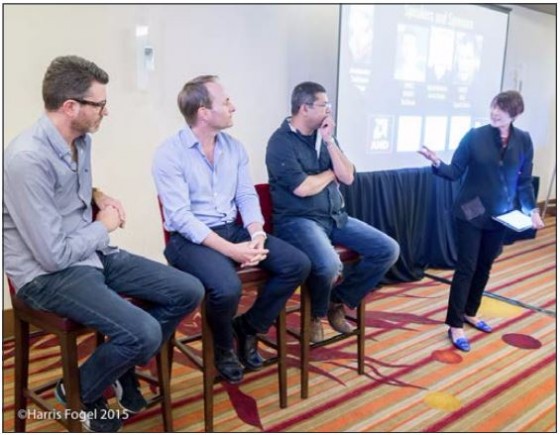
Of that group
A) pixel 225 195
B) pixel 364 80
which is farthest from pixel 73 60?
pixel 364 80

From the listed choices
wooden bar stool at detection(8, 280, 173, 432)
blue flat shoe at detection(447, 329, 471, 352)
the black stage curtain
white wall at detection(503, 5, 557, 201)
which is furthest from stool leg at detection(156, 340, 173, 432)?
white wall at detection(503, 5, 557, 201)

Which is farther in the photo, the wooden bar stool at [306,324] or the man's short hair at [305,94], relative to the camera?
the man's short hair at [305,94]

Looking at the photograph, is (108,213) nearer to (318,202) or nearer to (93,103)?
(93,103)

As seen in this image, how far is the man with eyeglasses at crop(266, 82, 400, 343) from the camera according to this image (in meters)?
2.29

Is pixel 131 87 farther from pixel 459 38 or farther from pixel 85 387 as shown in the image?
pixel 459 38

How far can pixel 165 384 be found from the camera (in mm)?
1859

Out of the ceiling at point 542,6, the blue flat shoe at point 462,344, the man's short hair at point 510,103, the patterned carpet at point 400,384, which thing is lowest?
the patterned carpet at point 400,384

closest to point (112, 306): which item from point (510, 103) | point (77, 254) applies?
point (77, 254)

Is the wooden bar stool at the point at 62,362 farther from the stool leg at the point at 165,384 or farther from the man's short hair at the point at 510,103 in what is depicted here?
the man's short hair at the point at 510,103

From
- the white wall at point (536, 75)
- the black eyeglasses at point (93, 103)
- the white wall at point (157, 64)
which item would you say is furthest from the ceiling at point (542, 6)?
the black eyeglasses at point (93, 103)

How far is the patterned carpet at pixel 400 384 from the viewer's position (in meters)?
2.02

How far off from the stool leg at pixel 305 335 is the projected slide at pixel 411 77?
150cm

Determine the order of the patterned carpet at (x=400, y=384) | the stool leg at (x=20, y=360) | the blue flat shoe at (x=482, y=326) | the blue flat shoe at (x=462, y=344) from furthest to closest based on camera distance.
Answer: the blue flat shoe at (x=482, y=326) < the blue flat shoe at (x=462, y=344) < the patterned carpet at (x=400, y=384) < the stool leg at (x=20, y=360)

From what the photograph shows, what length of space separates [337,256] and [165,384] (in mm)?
867
